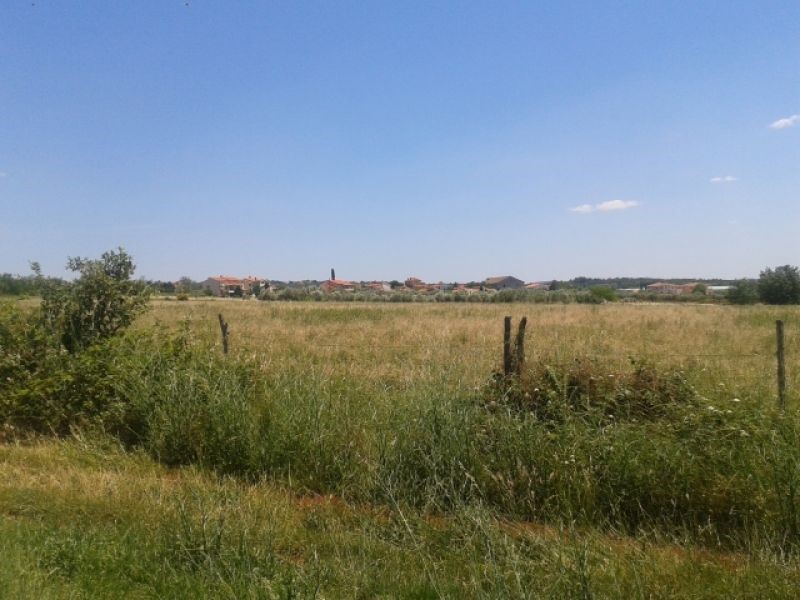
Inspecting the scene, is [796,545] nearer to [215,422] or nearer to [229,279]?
[215,422]

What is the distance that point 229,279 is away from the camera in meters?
126

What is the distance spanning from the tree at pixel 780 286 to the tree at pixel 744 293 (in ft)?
3.92

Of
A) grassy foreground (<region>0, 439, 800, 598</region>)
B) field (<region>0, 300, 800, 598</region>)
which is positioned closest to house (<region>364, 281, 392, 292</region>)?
field (<region>0, 300, 800, 598</region>)

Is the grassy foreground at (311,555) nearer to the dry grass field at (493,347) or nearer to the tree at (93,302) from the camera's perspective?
the dry grass field at (493,347)

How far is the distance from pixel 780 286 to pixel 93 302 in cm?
6939

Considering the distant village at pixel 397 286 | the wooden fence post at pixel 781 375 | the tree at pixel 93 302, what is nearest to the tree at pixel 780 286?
the distant village at pixel 397 286

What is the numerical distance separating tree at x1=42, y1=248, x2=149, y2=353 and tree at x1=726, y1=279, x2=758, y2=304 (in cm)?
6911

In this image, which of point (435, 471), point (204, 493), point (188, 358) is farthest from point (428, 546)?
point (188, 358)

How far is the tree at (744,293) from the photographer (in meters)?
64.4

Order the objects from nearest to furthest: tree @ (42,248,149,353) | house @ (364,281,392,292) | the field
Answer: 1. the field
2. tree @ (42,248,149,353)
3. house @ (364,281,392,292)

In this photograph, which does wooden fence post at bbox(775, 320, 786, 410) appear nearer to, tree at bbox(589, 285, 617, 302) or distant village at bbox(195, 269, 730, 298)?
tree at bbox(589, 285, 617, 302)

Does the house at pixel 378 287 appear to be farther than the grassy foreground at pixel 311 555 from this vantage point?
Yes

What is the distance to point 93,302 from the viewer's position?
31.3 feet

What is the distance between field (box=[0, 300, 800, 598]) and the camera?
3.65m
